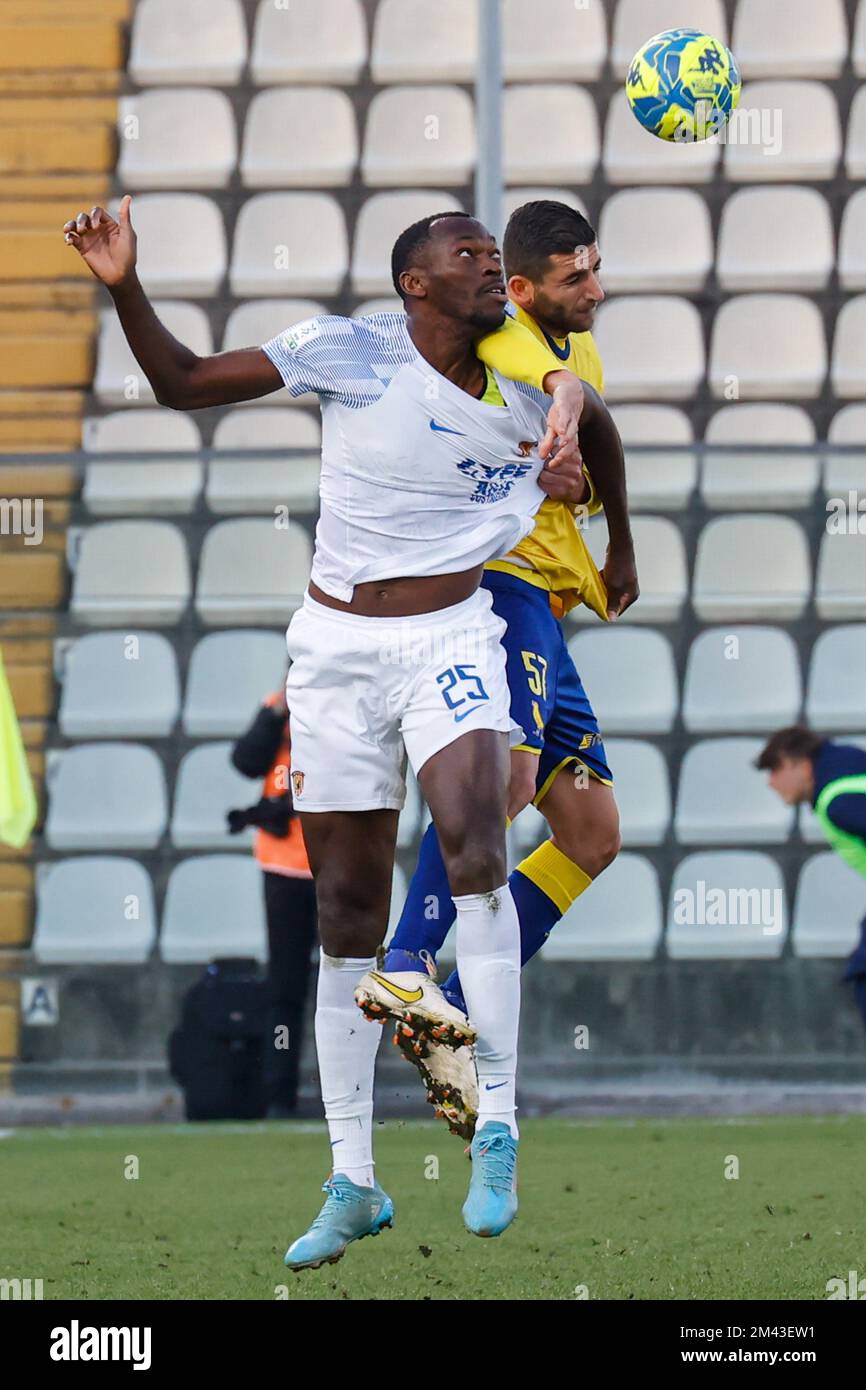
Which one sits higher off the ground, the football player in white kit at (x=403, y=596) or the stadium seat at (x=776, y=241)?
the stadium seat at (x=776, y=241)

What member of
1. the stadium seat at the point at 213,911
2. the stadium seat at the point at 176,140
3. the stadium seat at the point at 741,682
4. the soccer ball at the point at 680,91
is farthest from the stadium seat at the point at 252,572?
the soccer ball at the point at 680,91

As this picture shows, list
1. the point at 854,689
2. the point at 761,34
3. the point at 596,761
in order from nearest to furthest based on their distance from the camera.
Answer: the point at 596,761
the point at 854,689
the point at 761,34

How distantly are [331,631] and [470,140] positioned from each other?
720 centimetres

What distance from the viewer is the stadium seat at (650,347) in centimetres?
1041

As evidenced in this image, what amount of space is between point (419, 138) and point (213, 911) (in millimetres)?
4007

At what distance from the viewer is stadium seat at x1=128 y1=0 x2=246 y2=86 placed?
11391 mm

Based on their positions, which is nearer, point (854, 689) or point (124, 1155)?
point (124, 1155)

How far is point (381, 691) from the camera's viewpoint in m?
4.23

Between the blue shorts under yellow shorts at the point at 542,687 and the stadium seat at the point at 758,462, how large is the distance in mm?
5150

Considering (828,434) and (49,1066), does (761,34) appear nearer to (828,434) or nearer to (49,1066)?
(828,434)

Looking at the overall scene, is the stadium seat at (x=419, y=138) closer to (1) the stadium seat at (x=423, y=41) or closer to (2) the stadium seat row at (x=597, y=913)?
(1) the stadium seat at (x=423, y=41)

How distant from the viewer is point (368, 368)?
4184 mm

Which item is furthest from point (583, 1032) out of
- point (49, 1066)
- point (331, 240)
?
point (331, 240)

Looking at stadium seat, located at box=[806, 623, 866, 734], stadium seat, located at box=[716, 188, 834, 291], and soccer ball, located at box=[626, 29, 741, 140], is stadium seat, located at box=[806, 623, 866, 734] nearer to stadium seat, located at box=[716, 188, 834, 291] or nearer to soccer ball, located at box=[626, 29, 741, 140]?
stadium seat, located at box=[716, 188, 834, 291]
